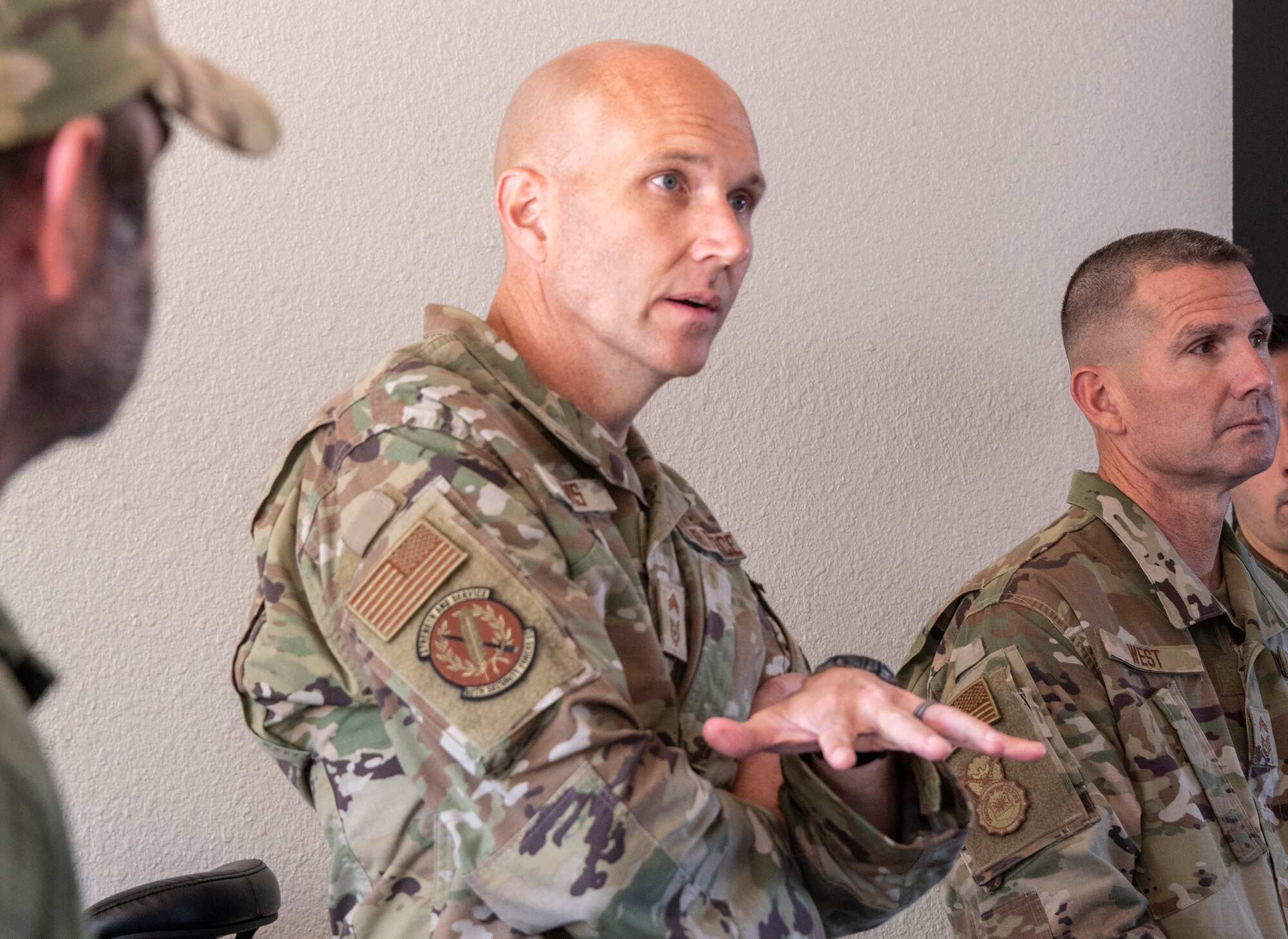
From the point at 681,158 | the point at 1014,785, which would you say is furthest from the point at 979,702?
the point at 681,158

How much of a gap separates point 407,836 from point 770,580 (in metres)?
1.09

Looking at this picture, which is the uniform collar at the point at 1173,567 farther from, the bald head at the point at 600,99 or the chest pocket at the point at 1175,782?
the bald head at the point at 600,99

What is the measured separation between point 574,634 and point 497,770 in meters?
0.11

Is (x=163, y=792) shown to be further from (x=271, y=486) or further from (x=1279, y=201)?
(x=1279, y=201)

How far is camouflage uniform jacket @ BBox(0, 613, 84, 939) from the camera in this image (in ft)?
1.63

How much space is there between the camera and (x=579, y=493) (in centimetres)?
119

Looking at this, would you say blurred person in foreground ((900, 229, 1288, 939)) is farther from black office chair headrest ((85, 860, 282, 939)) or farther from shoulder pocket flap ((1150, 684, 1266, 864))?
black office chair headrest ((85, 860, 282, 939))

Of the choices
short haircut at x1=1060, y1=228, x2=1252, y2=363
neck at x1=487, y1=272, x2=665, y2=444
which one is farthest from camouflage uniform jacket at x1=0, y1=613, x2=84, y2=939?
short haircut at x1=1060, y1=228, x2=1252, y2=363

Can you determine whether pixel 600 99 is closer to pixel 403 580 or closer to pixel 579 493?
pixel 579 493

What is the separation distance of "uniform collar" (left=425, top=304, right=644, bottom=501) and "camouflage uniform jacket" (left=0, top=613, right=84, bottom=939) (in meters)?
0.70

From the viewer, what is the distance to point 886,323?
7.33 ft

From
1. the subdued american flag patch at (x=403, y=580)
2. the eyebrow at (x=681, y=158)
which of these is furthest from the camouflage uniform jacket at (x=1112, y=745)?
the subdued american flag patch at (x=403, y=580)

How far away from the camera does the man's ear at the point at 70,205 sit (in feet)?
1.84

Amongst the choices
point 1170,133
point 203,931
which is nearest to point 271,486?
point 203,931
